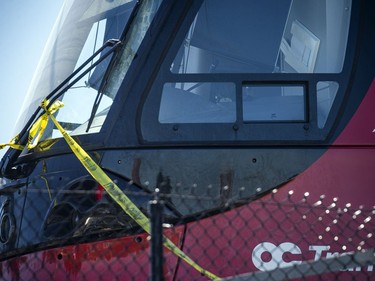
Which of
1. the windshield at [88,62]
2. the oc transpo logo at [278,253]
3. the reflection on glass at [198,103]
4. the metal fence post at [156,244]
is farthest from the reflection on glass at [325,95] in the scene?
the metal fence post at [156,244]

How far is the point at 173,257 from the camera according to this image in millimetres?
5105

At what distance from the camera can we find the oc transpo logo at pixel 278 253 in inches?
200

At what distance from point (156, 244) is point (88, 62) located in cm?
196

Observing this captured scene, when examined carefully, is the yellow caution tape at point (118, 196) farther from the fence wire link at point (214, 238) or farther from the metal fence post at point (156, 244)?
the metal fence post at point (156, 244)

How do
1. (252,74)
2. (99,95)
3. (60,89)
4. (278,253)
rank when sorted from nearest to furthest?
1. (278,253)
2. (252,74)
3. (99,95)
4. (60,89)

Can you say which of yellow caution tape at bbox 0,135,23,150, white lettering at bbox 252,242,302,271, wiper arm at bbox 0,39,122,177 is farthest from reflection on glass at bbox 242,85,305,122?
yellow caution tape at bbox 0,135,23,150

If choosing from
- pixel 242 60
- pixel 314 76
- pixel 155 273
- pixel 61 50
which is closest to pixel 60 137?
pixel 61 50

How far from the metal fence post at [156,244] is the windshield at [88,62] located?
5.13 ft

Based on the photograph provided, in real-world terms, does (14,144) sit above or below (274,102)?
below

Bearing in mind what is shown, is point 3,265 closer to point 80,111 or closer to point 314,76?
point 80,111

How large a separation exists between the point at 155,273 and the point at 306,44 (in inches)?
86.2

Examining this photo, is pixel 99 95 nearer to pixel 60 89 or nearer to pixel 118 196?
pixel 60 89

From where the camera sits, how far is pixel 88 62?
5.54 metres

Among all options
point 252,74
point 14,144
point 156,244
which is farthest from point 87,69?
point 156,244
